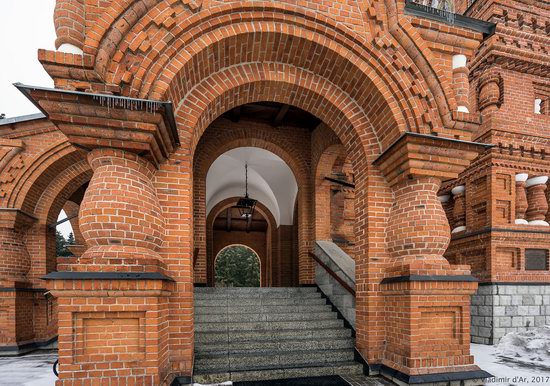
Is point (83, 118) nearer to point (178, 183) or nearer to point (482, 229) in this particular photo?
point (178, 183)

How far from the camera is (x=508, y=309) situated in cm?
644

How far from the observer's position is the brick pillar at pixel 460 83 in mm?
4277

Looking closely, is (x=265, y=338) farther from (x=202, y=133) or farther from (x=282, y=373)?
(x=202, y=133)

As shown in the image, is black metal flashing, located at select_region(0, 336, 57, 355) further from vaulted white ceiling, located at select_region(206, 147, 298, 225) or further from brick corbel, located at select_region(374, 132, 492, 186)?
brick corbel, located at select_region(374, 132, 492, 186)

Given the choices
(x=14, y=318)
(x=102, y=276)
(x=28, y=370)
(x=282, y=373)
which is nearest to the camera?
(x=102, y=276)

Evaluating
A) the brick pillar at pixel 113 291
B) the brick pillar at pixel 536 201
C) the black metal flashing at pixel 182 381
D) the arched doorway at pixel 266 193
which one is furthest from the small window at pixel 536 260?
the brick pillar at pixel 113 291

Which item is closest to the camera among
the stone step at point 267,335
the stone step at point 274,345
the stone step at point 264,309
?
the stone step at point 274,345

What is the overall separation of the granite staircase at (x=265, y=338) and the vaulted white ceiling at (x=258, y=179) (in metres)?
4.99

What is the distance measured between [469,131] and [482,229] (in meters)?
3.44

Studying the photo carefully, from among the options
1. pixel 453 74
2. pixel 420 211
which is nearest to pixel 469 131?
pixel 453 74

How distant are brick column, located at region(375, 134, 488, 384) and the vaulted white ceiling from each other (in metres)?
6.09

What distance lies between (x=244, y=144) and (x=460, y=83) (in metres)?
4.72

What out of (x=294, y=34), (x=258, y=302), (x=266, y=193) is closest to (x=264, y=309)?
(x=258, y=302)

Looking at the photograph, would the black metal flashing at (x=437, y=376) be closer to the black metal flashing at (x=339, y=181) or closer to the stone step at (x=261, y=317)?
the stone step at (x=261, y=317)
